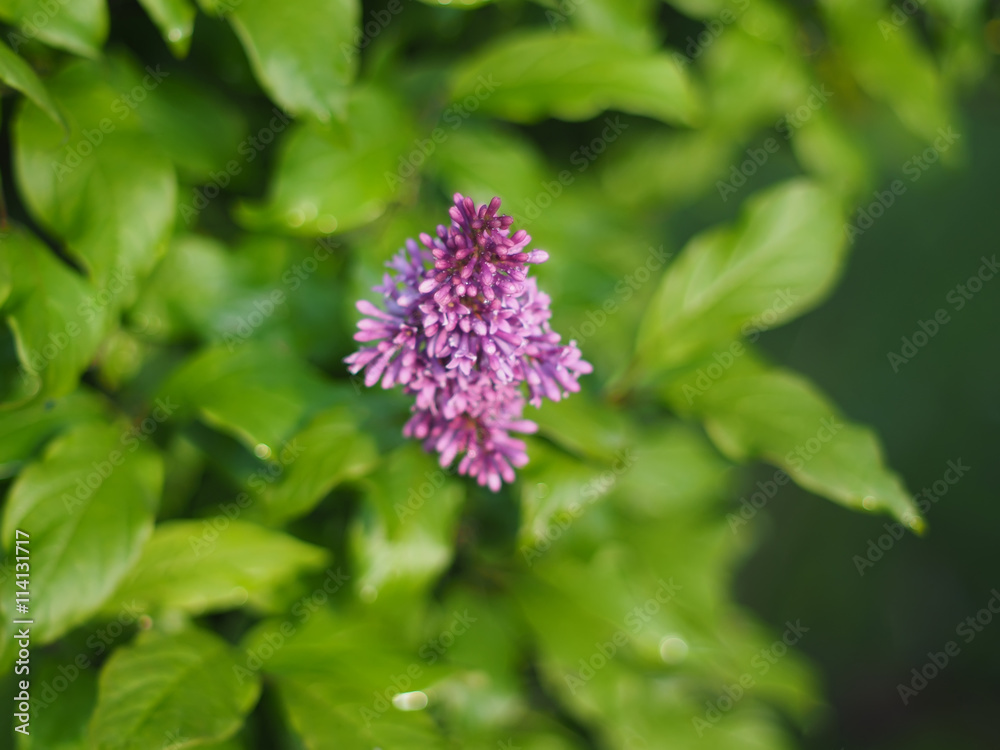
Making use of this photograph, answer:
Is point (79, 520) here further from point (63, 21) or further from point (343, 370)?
point (63, 21)

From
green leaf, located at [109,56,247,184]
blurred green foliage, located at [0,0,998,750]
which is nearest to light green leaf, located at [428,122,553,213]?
blurred green foliage, located at [0,0,998,750]

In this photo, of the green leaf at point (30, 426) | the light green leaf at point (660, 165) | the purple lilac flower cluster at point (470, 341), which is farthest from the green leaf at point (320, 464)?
the light green leaf at point (660, 165)

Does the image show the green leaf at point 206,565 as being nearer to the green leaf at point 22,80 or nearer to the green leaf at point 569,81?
the green leaf at point 22,80

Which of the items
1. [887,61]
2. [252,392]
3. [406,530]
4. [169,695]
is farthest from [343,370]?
[887,61]

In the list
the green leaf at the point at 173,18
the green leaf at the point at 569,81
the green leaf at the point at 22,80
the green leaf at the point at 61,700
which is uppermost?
the green leaf at the point at 569,81

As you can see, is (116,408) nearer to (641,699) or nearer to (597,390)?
(597,390)

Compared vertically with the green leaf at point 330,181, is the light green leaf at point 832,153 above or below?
above

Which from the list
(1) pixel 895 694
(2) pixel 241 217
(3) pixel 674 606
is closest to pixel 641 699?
(3) pixel 674 606
